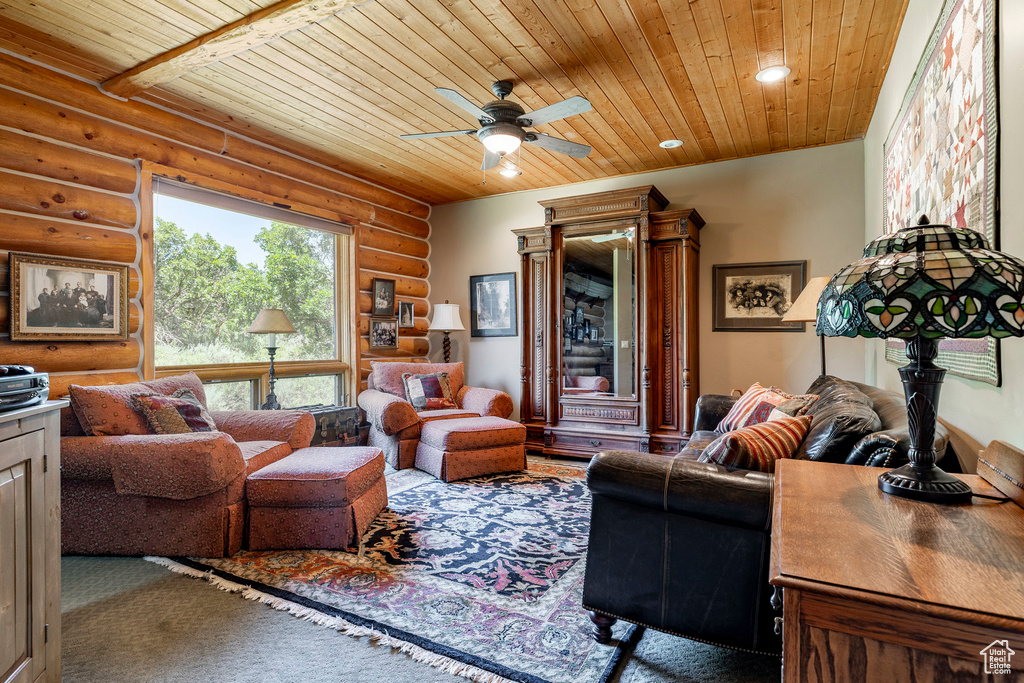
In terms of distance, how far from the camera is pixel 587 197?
4543 mm

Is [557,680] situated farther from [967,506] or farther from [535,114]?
[535,114]

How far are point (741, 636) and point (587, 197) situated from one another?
3645 millimetres

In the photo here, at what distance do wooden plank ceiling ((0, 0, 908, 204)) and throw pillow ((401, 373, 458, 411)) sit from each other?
77.2 inches

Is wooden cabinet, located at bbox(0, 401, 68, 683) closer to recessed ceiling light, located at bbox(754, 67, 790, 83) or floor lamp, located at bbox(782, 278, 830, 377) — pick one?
recessed ceiling light, located at bbox(754, 67, 790, 83)

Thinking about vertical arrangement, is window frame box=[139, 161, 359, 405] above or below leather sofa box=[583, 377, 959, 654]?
above

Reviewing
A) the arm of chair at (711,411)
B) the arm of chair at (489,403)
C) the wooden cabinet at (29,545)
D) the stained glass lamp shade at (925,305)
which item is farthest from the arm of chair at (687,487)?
the arm of chair at (489,403)

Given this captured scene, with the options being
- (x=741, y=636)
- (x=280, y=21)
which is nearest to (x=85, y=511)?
(x=280, y=21)

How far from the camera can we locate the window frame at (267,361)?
11.3 ft

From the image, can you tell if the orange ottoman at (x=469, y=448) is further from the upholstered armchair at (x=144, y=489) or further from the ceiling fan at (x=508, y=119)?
the ceiling fan at (x=508, y=119)

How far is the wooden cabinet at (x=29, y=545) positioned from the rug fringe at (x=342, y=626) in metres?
0.72

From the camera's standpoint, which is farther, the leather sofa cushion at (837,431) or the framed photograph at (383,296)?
the framed photograph at (383,296)

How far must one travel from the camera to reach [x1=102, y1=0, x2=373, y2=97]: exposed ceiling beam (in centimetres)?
243

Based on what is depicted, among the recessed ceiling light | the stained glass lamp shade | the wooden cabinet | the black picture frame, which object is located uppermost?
the recessed ceiling light

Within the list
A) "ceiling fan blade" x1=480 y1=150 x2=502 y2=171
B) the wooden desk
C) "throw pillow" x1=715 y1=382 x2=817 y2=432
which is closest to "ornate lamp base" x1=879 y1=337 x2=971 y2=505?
the wooden desk
